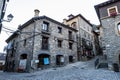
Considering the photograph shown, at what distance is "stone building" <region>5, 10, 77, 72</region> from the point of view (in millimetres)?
14648

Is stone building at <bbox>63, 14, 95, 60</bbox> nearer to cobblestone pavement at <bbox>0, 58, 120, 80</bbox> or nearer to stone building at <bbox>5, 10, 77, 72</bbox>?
stone building at <bbox>5, 10, 77, 72</bbox>

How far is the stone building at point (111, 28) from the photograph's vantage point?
429 inches

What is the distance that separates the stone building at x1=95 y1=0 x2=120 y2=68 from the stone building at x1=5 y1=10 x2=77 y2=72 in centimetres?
747

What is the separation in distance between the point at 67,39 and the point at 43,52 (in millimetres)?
5833

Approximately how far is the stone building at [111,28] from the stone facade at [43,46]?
7.47m

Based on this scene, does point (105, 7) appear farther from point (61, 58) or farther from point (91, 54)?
point (91, 54)

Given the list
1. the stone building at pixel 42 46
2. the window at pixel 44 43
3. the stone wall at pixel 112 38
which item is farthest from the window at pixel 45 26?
the stone wall at pixel 112 38

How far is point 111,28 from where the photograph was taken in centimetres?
1166

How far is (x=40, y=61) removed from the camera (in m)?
15.1

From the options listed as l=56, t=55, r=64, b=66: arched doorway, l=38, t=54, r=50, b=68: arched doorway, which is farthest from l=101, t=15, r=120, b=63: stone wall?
l=38, t=54, r=50, b=68: arched doorway

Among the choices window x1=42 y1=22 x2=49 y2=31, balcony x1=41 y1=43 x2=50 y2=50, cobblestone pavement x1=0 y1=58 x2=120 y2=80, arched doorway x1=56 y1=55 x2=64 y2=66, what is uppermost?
window x1=42 y1=22 x2=49 y2=31

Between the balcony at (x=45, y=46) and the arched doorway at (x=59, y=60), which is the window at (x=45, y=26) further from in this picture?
the arched doorway at (x=59, y=60)

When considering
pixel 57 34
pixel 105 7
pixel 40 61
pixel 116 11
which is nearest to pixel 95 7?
pixel 105 7

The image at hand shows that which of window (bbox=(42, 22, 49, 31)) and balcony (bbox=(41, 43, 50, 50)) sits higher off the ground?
window (bbox=(42, 22, 49, 31))
